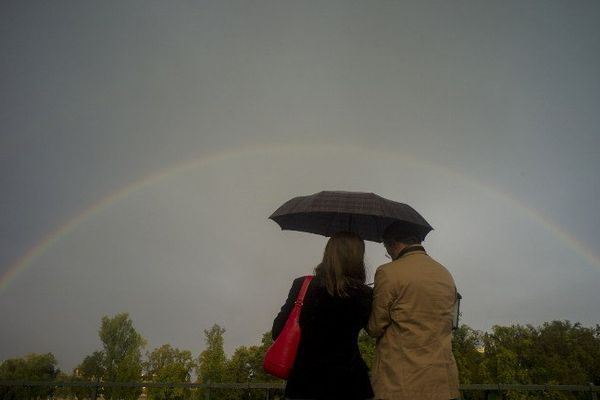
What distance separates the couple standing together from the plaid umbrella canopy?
552 mm

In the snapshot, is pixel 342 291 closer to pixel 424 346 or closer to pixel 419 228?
pixel 424 346

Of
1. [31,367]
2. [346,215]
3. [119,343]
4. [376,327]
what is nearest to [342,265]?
[376,327]

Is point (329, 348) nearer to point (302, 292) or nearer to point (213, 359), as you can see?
point (302, 292)

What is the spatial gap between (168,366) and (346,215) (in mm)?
54403

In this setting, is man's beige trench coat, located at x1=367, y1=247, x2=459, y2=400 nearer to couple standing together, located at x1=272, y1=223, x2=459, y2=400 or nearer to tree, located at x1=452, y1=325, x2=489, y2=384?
couple standing together, located at x1=272, y1=223, x2=459, y2=400

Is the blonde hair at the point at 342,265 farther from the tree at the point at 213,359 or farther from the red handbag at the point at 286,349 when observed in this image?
the tree at the point at 213,359

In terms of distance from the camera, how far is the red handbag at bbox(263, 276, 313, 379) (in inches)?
91.6

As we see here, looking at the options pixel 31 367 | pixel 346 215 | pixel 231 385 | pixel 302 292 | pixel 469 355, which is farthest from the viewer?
pixel 31 367

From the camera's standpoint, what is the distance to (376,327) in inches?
98.1


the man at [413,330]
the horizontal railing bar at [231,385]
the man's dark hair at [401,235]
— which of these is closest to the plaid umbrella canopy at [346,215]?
the man's dark hair at [401,235]

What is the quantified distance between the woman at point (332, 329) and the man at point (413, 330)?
4.8 inches

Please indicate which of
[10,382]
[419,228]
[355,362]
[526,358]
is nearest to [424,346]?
[355,362]

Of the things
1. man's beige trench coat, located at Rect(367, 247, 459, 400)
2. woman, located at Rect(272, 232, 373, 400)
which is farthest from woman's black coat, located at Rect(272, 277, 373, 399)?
man's beige trench coat, located at Rect(367, 247, 459, 400)

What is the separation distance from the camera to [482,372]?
109 ft
